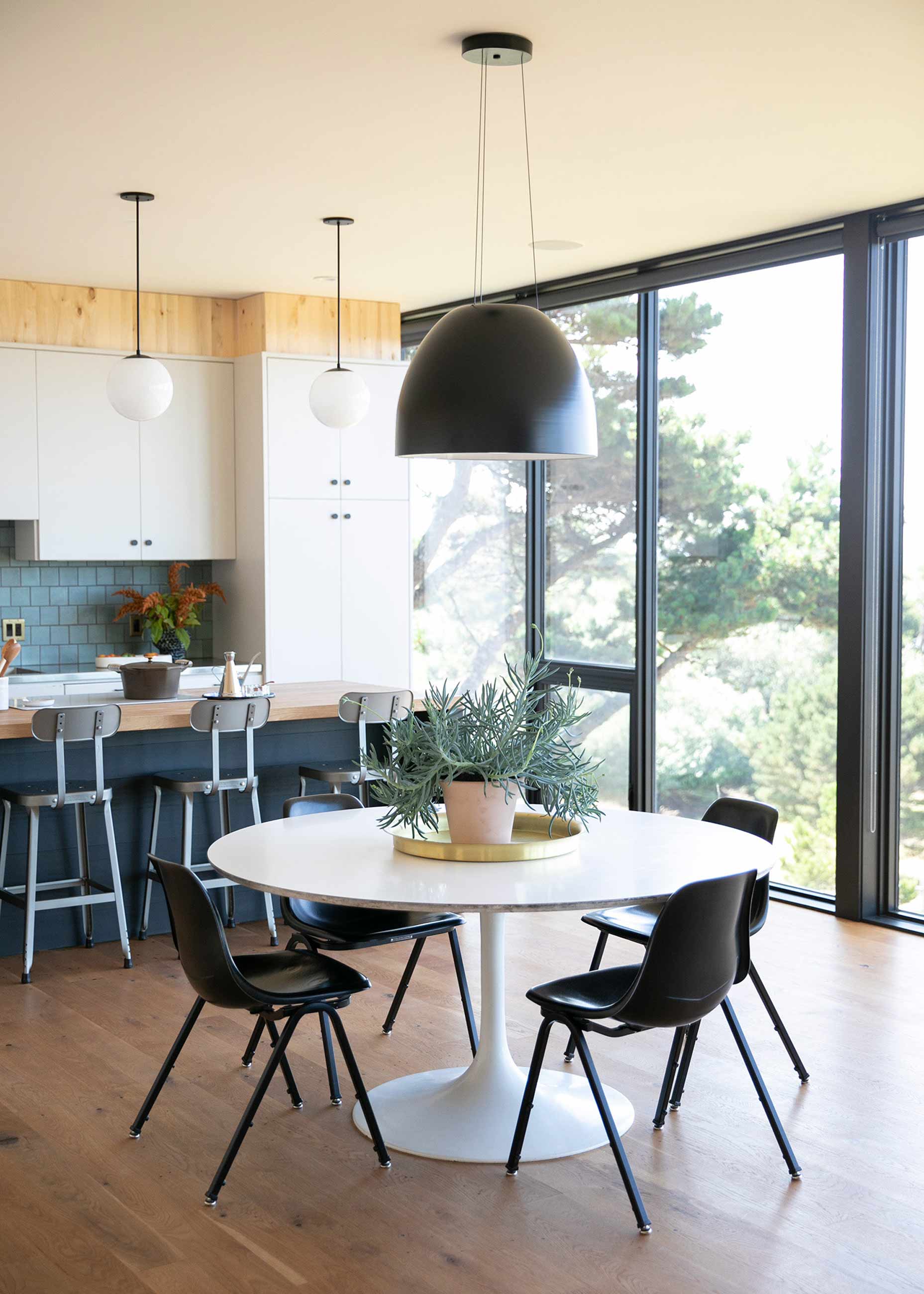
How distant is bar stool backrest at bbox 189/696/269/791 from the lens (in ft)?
16.6

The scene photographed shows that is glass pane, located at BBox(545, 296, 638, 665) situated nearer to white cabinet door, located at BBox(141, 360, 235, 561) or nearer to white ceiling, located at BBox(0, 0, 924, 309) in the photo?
white ceiling, located at BBox(0, 0, 924, 309)

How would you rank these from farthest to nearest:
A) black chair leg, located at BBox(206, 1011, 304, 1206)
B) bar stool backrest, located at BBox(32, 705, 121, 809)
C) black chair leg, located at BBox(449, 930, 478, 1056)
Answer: bar stool backrest, located at BBox(32, 705, 121, 809) < black chair leg, located at BBox(449, 930, 478, 1056) < black chair leg, located at BBox(206, 1011, 304, 1206)

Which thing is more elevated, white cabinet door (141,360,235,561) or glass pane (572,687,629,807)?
white cabinet door (141,360,235,561)

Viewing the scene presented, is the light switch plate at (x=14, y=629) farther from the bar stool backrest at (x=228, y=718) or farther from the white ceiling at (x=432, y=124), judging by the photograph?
the bar stool backrest at (x=228, y=718)

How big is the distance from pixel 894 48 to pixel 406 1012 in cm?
316

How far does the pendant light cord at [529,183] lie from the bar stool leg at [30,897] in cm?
283

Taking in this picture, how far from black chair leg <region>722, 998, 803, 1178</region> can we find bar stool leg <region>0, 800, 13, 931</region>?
9.20ft

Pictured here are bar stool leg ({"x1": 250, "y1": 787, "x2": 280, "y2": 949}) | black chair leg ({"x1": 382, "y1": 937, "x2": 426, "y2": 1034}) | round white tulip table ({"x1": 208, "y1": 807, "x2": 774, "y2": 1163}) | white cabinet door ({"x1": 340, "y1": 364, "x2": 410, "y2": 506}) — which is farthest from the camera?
white cabinet door ({"x1": 340, "y1": 364, "x2": 410, "y2": 506})

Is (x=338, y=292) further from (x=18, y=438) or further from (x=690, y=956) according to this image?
(x=690, y=956)

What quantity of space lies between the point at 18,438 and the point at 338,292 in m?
1.74

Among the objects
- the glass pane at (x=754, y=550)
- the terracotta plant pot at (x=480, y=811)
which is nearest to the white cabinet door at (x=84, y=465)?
the glass pane at (x=754, y=550)

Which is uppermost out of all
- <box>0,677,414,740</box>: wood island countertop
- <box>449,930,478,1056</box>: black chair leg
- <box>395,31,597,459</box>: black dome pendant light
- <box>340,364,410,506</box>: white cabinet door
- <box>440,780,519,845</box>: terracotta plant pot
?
<box>340,364,410,506</box>: white cabinet door

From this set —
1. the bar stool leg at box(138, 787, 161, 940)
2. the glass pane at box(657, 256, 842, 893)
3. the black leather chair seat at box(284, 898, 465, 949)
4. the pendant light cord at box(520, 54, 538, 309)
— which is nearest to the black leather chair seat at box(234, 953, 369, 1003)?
the black leather chair seat at box(284, 898, 465, 949)

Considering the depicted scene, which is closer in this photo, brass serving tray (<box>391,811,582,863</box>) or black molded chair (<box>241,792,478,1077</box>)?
brass serving tray (<box>391,811,582,863</box>)
